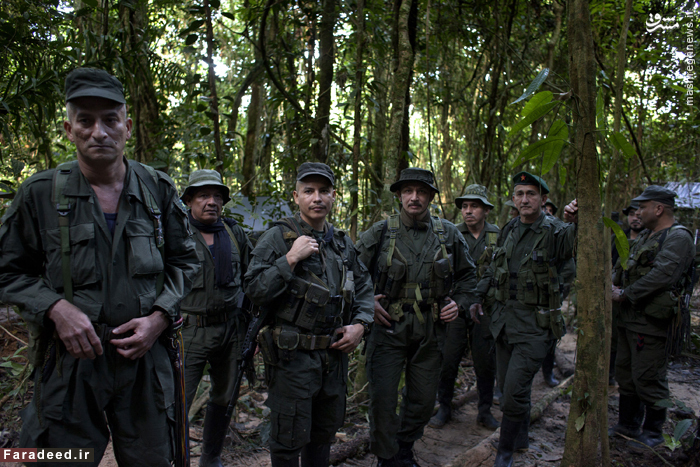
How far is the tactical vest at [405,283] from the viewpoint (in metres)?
3.73

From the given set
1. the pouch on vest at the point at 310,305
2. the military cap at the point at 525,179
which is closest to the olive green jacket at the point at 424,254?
the military cap at the point at 525,179

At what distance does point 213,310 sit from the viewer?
3.62 meters

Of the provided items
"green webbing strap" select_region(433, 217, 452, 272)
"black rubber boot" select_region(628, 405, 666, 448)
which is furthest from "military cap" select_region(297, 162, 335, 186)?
"black rubber boot" select_region(628, 405, 666, 448)

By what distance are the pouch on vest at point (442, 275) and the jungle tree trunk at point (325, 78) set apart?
6.89ft

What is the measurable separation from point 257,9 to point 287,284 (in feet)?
13.0

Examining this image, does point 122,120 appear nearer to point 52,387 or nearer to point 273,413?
point 52,387

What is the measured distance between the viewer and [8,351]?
503 centimetres

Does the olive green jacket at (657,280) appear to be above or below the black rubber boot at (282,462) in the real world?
above

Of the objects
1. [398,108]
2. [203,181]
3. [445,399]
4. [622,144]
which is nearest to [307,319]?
[203,181]

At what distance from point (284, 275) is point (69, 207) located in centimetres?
124

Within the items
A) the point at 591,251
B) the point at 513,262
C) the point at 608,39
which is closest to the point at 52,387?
the point at 591,251

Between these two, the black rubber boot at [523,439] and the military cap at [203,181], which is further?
the black rubber boot at [523,439]

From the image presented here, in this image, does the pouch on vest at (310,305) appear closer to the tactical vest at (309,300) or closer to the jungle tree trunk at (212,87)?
the tactical vest at (309,300)

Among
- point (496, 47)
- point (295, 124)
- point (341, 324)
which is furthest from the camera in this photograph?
point (496, 47)
